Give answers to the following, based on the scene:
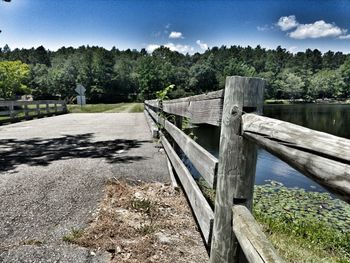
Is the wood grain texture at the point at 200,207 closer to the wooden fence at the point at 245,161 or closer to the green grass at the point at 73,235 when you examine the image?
the wooden fence at the point at 245,161

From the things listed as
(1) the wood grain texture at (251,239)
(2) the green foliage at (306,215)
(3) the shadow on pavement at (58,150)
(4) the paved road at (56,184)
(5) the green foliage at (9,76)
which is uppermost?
(5) the green foliage at (9,76)

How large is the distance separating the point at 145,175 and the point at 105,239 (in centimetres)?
219

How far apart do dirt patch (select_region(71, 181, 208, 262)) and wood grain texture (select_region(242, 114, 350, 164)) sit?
1464mm

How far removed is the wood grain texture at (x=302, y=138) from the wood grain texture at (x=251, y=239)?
497 mm

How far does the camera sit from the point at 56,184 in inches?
171

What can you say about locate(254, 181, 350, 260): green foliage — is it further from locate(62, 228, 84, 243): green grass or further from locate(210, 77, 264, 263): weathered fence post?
locate(62, 228, 84, 243): green grass

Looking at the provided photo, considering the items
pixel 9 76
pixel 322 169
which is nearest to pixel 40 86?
pixel 9 76

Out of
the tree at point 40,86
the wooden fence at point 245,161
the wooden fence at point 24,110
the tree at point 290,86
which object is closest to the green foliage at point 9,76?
the tree at point 40,86

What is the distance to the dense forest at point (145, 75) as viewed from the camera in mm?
70938

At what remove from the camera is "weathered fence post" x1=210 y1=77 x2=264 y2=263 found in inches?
71.4

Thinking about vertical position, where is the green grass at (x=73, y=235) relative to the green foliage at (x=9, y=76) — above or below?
below

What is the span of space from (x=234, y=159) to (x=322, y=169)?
2.77 ft

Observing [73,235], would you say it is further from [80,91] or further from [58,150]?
[80,91]

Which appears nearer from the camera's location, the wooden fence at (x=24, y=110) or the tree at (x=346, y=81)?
the wooden fence at (x=24, y=110)
